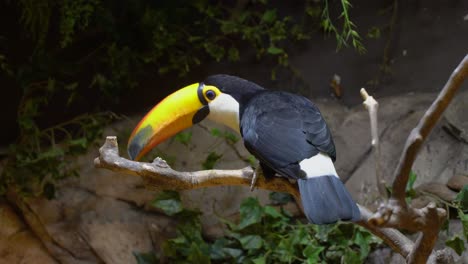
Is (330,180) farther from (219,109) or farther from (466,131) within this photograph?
(466,131)

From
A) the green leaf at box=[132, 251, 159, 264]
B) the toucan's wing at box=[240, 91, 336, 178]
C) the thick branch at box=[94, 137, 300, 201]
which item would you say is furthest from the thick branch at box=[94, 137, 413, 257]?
the green leaf at box=[132, 251, 159, 264]

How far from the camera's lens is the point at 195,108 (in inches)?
80.3

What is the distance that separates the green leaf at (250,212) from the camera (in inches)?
101

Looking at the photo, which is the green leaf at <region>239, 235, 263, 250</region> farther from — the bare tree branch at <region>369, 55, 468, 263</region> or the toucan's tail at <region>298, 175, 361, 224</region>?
the bare tree branch at <region>369, 55, 468, 263</region>

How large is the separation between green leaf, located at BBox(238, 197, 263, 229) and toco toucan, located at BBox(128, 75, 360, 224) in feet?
1.99

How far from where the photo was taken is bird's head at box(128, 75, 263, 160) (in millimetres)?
2020

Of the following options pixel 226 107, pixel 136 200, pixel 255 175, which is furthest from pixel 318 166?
pixel 136 200

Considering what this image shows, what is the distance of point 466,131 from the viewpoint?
8.61 ft

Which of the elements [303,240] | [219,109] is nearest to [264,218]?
[303,240]

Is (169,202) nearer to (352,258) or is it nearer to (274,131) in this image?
(352,258)

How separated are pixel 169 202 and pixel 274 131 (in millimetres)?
967

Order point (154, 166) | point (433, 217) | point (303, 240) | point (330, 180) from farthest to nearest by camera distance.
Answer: point (303, 240) → point (154, 166) → point (330, 180) → point (433, 217)

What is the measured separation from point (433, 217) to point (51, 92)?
192 cm

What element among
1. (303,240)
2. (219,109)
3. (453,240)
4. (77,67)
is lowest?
(303,240)
